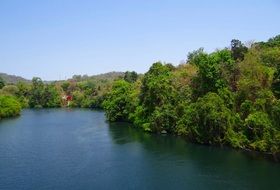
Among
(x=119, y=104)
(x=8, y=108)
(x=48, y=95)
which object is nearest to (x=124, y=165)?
(x=119, y=104)

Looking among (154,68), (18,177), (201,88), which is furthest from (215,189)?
(154,68)

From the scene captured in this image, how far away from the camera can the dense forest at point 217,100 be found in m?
54.2

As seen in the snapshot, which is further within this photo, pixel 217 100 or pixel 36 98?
pixel 36 98

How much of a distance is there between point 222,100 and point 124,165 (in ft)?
63.5

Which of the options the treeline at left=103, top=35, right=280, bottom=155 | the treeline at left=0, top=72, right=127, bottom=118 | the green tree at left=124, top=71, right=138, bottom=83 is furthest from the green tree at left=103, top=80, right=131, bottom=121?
the treeline at left=0, top=72, right=127, bottom=118

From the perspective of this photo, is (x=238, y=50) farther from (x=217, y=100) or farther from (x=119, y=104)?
(x=119, y=104)

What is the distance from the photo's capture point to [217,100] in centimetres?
5822

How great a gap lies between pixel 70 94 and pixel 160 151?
399ft

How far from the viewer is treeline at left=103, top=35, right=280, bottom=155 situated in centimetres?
5391

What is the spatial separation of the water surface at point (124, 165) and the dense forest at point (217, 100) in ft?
9.64

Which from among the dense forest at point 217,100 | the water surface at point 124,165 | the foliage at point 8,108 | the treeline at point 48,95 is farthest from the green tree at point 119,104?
the treeline at point 48,95

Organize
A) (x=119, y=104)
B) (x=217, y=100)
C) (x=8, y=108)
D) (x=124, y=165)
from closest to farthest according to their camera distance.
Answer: (x=124, y=165) → (x=217, y=100) → (x=119, y=104) → (x=8, y=108)

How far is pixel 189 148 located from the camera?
57.6 meters

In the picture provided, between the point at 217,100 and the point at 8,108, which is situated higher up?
the point at 217,100
